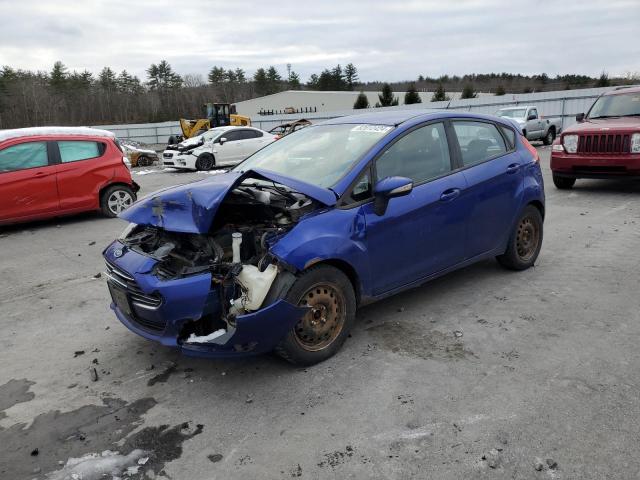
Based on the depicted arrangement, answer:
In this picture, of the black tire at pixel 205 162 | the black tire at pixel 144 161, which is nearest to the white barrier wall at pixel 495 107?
the black tire at pixel 205 162

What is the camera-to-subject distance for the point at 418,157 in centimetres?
449

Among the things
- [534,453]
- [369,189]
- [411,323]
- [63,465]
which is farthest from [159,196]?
[534,453]

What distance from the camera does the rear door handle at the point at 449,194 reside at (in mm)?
4487

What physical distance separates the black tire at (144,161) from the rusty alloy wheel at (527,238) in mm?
20755

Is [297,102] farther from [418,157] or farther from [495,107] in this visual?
[418,157]

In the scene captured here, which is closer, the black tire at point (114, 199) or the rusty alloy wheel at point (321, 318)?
the rusty alloy wheel at point (321, 318)

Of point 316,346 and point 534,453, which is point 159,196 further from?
point 534,453

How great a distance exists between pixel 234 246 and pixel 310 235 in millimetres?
537

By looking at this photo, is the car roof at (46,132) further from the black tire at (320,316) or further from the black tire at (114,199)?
the black tire at (320,316)

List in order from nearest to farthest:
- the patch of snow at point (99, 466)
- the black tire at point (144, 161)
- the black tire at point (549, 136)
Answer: the patch of snow at point (99, 466)
the black tire at point (549, 136)
the black tire at point (144, 161)

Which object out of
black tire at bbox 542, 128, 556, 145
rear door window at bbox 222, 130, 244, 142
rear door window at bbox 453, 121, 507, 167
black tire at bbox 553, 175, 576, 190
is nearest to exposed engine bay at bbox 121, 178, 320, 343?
rear door window at bbox 453, 121, 507, 167

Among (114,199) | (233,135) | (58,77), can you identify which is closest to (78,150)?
(114,199)

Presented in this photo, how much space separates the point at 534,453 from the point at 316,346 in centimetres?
161

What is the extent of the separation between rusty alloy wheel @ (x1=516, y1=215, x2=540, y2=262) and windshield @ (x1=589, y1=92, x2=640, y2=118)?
6.22 meters
